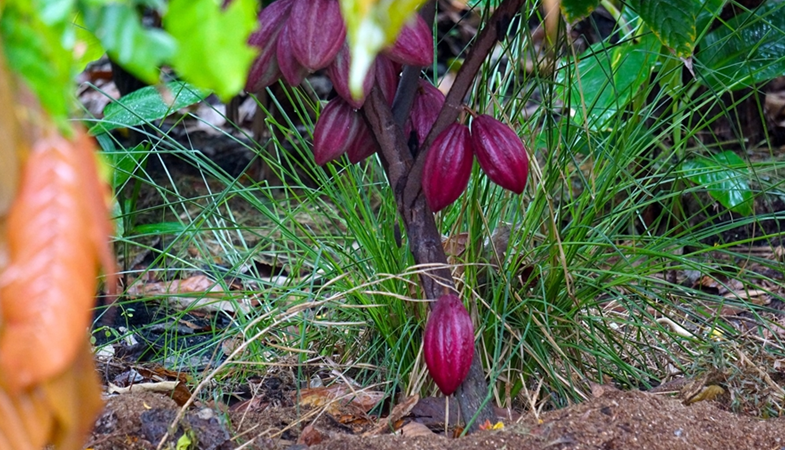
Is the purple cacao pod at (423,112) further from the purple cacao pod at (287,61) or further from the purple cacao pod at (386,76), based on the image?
the purple cacao pod at (287,61)

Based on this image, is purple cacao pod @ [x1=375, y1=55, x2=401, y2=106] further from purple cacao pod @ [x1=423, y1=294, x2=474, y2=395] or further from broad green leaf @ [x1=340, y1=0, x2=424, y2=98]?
broad green leaf @ [x1=340, y1=0, x2=424, y2=98]

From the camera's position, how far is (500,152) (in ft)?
2.82

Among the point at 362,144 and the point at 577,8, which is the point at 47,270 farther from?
the point at 577,8

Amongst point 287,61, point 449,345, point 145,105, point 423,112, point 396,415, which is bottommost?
point 396,415

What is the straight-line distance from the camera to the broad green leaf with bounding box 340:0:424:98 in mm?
297

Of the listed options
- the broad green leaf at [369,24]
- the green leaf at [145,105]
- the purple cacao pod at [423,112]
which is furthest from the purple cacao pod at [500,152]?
the green leaf at [145,105]

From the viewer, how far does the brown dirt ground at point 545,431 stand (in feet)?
2.92

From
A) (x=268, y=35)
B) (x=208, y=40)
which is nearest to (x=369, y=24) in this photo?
(x=208, y=40)

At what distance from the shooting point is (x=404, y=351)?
1.16 metres

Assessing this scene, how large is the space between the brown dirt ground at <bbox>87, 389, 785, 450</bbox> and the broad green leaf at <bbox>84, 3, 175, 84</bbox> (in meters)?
0.65

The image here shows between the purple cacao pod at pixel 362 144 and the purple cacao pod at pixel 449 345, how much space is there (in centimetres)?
21

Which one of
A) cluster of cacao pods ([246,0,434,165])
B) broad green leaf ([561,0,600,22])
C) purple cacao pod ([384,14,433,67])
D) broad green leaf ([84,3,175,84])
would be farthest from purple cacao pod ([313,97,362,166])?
broad green leaf ([84,3,175,84])

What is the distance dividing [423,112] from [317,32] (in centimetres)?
28

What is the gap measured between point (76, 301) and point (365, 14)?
0.15 meters
